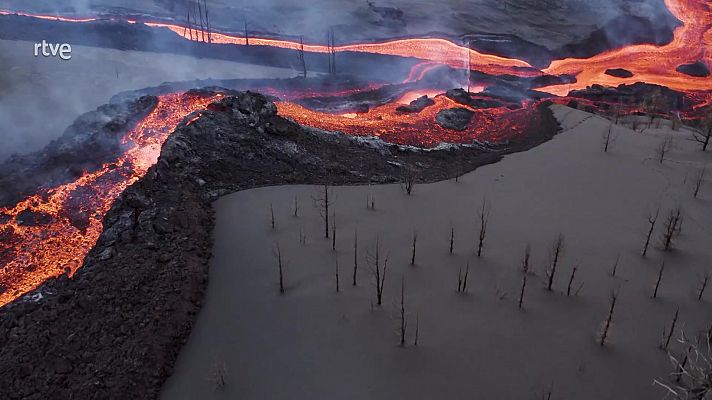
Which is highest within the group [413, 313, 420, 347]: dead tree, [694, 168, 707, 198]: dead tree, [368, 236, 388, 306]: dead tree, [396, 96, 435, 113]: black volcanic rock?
[396, 96, 435, 113]: black volcanic rock

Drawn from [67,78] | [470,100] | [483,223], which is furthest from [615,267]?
[67,78]

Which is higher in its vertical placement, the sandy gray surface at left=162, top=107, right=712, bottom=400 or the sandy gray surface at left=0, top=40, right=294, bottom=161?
the sandy gray surface at left=0, top=40, right=294, bottom=161

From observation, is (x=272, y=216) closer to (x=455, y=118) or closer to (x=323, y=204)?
(x=323, y=204)

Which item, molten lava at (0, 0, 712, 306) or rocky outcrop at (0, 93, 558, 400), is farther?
molten lava at (0, 0, 712, 306)

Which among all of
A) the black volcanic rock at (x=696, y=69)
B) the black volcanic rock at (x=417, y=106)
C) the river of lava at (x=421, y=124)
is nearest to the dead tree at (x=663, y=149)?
the river of lava at (x=421, y=124)

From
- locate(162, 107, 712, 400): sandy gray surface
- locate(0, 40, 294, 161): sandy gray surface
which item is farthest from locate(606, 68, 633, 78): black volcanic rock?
locate(162, 107, 712, 400): sandy gray surface

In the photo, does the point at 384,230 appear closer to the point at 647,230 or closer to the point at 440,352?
the point at 440,352

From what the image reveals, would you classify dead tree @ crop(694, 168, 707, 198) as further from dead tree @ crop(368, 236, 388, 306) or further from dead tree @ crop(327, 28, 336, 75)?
dead tree @ crop(327, 28, 336, 75)

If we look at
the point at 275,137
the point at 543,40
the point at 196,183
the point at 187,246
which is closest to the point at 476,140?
the point at 275,137

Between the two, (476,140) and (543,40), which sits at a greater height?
(543,40)
